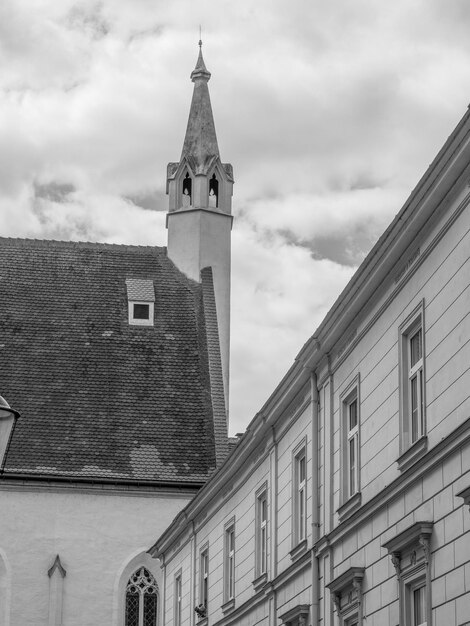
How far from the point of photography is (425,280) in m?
15.4

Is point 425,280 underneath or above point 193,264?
underneath

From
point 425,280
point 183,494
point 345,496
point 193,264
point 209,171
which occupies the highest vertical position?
point 209,171

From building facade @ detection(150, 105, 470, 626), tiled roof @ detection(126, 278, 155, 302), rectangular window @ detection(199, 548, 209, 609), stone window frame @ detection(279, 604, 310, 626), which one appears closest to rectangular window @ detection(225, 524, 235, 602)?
building facade @ detection(150, 105, 470, 626)

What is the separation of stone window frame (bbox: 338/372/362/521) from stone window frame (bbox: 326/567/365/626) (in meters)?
0.86

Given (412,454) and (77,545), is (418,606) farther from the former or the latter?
(77,545)

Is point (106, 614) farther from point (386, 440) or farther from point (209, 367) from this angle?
point (386, 440)

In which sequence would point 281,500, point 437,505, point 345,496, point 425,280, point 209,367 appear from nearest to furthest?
point 437,505 < point 425,280 < point 345,496 < point 281,500 < point 209,367

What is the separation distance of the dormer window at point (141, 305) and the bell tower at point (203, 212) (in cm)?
197

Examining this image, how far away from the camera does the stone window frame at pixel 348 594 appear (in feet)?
56.7

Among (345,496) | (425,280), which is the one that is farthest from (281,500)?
(425,280)

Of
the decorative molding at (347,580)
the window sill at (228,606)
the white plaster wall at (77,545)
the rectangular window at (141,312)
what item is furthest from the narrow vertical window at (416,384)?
the rectangular window at (141,312)

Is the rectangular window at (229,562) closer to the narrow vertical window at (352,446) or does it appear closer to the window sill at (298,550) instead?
the window sill at (298,550)

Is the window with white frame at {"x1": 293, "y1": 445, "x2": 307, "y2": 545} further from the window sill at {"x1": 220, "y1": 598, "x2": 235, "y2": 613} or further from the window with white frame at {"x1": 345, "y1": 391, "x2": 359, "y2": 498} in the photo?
the window sill at {"x1": 220, "y1": 598, "x2": 235, "y2": 613}

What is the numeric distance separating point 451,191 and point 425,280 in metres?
1.46
